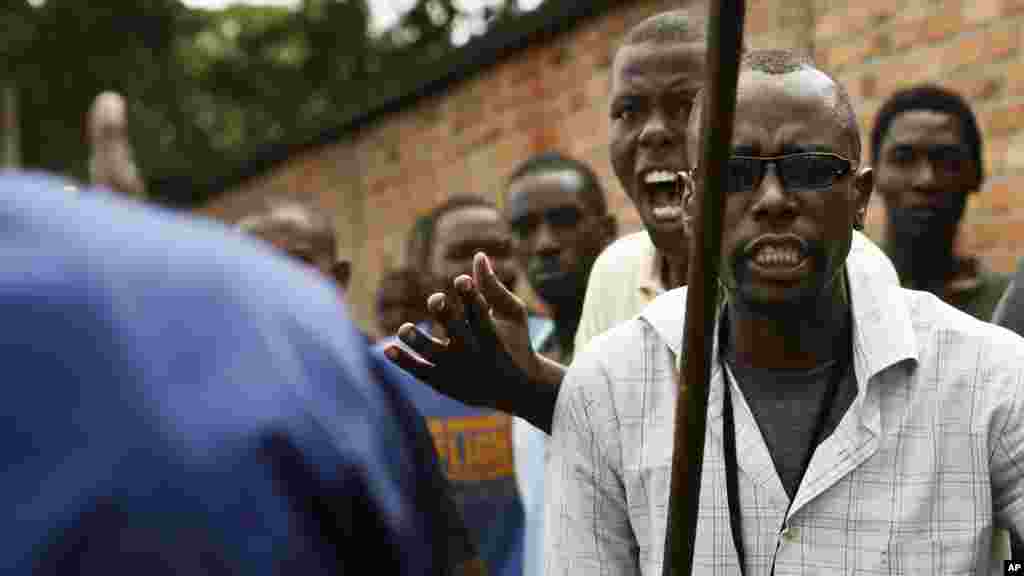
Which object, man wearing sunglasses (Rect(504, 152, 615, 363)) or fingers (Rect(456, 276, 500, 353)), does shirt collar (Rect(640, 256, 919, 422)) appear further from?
man wearing sunglasses (Rect(504, 152, 615, 363))

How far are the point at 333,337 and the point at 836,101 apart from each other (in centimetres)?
173

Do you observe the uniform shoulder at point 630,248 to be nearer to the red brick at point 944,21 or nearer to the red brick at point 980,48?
the red brick at point 980,48

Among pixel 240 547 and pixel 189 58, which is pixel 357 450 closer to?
pixel 240 547

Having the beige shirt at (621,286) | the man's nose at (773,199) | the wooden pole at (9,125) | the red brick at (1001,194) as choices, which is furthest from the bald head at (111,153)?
the wooden pole at (9,125)

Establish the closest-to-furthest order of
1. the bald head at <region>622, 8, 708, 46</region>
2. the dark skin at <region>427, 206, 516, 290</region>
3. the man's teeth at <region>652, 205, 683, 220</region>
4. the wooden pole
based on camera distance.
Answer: the man's teeth at <region>652, 205, 683, 220</region>
the bald head at <region>622, 8, 708, 46</region>
the dark skin at <region>427, 206, 516, 290</region>
the wooden pole

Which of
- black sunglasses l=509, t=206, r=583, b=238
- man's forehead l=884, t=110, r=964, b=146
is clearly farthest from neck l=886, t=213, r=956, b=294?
black sunglasses l=509, t=206, r=583, b=238

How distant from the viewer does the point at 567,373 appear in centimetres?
292

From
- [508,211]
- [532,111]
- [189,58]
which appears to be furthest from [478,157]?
[189,58]

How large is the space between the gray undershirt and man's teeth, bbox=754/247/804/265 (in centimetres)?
18

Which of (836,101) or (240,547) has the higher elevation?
(836,101)

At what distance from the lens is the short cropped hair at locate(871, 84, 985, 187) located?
496 centimetres

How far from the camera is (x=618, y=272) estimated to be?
385 cm

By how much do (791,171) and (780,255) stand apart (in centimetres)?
14

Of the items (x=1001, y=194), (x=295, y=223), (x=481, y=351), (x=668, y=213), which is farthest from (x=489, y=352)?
(x=295, y=223)
